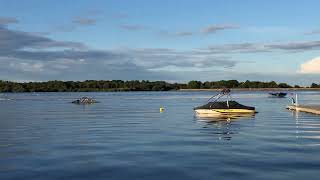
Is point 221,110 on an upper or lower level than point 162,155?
upper

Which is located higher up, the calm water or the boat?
the boat

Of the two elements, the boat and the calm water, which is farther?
the boat

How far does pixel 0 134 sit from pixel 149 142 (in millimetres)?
12777

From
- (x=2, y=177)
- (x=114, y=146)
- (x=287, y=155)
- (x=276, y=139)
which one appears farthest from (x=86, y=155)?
(x=276, y=139)

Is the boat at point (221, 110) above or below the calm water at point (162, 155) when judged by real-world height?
above

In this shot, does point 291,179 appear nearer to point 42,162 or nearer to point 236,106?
point 42,162

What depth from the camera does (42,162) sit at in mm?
21797

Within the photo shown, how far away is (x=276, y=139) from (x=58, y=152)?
13317 mm

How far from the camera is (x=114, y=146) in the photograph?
27469mm

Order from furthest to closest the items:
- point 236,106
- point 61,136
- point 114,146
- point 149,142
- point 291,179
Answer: point 236,106 < point 61,136 < point 149,142 < point 114,146 < point 291,179

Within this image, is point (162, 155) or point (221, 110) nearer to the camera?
point (162, 155)

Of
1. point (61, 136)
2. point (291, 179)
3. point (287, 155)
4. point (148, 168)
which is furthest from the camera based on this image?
point (61, 136)

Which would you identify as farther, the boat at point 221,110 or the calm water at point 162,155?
the boat at point 221,110

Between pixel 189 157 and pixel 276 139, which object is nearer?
pixel 189 157
